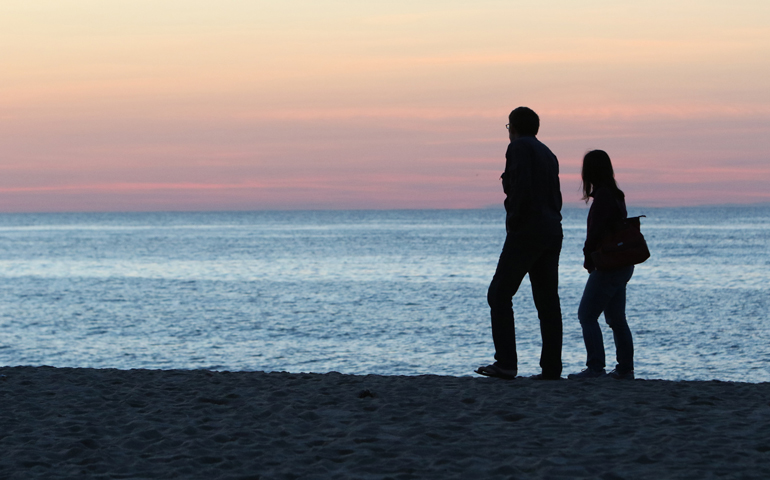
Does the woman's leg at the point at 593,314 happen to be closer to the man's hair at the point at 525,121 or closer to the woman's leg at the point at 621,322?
the woman's leg at the point at 621,322

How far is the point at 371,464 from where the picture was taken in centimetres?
454

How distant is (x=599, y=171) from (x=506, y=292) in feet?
4.16

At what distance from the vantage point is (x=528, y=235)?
21.6 feet

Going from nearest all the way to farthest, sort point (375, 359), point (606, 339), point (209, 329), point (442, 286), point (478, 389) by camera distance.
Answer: point (478, 389) < point (375, 359) < point (606, 339) < point (209, 329) < point (442, 286)

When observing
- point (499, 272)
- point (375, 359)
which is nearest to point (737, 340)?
point (375, 359)

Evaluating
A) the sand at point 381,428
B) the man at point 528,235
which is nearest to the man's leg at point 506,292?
the man at point 528,235

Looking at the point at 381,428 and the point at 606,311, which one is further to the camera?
the point at 606,311

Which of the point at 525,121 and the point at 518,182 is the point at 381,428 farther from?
the point at 525,121

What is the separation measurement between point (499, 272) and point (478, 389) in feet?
3.23

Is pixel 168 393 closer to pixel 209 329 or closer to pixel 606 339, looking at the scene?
pixel 606 339

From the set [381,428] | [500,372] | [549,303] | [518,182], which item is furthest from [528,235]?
[381,428]

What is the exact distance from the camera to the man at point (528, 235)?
6551 mm

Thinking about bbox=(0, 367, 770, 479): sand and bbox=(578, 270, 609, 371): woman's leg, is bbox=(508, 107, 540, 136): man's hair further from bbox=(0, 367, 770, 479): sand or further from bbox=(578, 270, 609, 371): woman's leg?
bbox=(0, 367, 770, 479): sand

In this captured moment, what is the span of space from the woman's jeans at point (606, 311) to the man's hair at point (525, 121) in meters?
1.32
